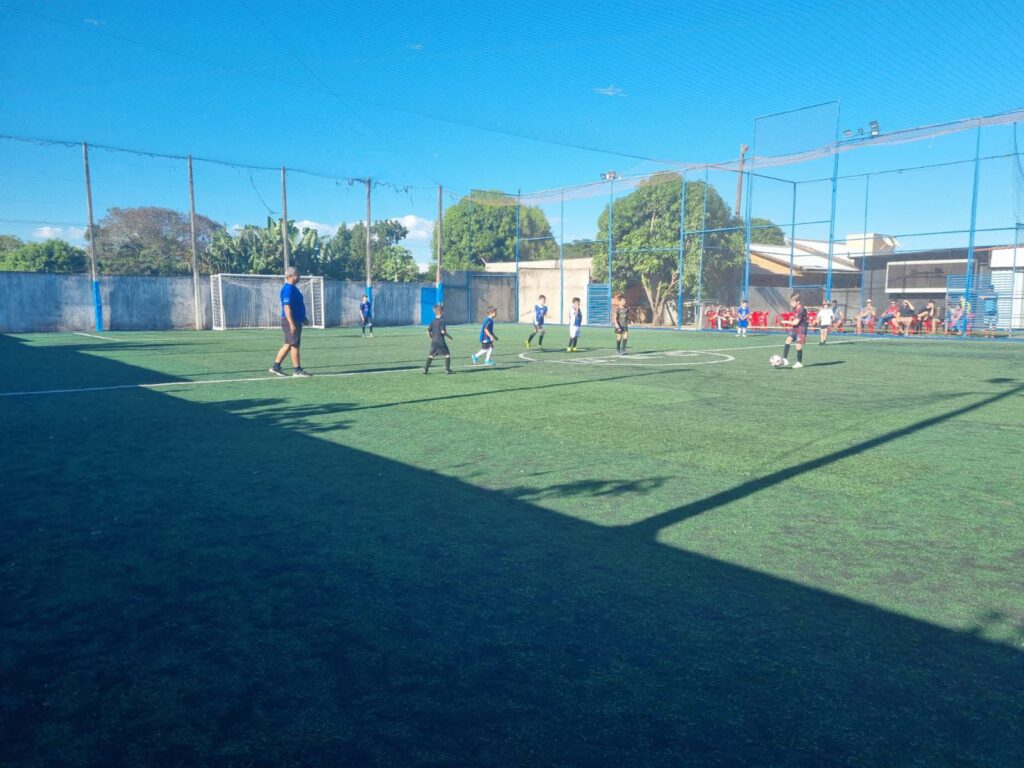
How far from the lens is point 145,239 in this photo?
5822 cm

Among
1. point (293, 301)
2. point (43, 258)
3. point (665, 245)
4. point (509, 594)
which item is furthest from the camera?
point (43, 258)

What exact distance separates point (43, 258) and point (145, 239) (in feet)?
28.5

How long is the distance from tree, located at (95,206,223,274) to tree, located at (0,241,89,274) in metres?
2.01

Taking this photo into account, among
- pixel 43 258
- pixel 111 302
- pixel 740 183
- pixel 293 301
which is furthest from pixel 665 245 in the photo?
pixel 43 258

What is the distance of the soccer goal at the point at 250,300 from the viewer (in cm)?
3481

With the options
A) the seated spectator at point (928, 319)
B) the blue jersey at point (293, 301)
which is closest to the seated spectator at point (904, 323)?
the seated spectator at point (928, 319)

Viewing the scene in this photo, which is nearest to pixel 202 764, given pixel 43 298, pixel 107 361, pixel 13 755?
pixel 13 755

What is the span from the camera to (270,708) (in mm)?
2680

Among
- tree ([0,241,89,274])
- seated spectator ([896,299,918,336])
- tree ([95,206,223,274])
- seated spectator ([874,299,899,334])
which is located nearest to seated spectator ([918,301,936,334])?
seated spectator ([896,299,918,336])

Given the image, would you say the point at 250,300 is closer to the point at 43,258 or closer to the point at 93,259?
the point at 93,259

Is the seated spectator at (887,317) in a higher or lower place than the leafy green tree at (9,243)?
lower

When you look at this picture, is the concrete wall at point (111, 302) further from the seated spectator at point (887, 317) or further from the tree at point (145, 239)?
the seated spectator at point (887, 317)

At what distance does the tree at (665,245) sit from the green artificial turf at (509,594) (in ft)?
113

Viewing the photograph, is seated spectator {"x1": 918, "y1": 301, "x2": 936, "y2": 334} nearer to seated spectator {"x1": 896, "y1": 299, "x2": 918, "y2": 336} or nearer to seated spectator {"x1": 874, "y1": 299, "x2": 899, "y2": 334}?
seated spectator {"x1": 896, "y1": 299, "x2": 918, "y2": 336}
